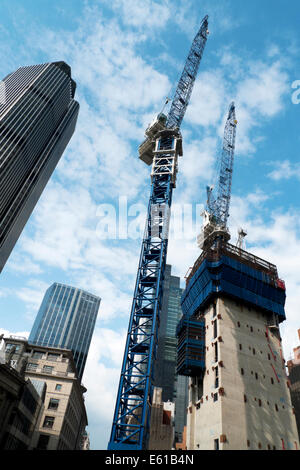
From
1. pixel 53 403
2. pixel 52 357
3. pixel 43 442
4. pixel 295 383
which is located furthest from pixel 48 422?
pixel 295 383

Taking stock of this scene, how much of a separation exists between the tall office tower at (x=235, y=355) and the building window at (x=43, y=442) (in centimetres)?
3365

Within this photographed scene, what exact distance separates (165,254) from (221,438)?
34.0 m

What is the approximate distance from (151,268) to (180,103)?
49.2m

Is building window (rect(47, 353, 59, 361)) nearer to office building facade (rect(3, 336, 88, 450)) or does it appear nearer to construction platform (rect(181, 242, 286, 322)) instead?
office building facade (rect(3, 336, 88, 450))

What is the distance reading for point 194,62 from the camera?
310ft

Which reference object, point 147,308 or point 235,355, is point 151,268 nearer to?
point 147,308

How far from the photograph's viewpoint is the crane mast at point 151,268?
5109cm

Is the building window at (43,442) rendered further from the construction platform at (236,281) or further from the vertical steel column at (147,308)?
the construction platform at (236,281)

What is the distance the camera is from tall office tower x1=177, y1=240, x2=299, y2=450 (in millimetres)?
61141

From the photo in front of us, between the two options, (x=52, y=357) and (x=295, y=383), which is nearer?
(x=52, y=357)

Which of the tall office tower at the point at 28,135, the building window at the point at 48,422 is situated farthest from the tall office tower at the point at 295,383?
the tall office tower at the point at 28,135

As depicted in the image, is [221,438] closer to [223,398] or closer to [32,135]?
[223,398]

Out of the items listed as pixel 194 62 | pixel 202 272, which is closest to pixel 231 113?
pixel 194 62

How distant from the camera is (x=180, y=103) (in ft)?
294
